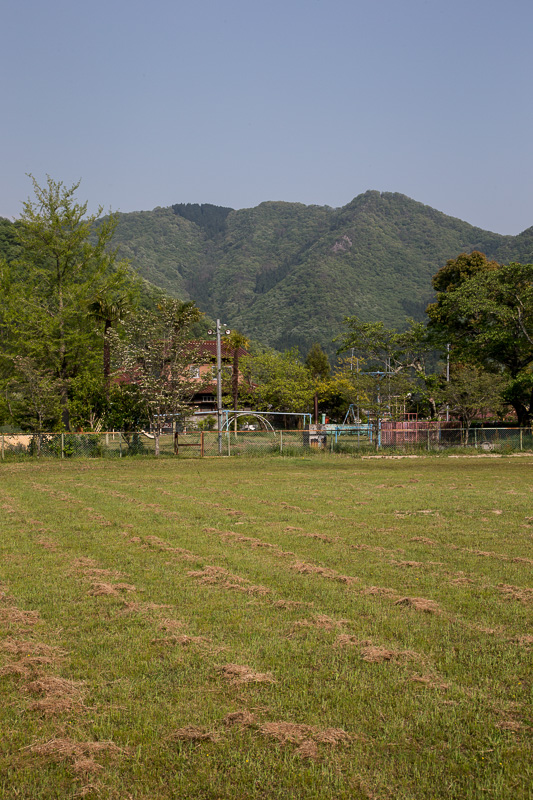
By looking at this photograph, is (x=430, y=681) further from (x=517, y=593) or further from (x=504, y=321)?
(x=504, y=321)

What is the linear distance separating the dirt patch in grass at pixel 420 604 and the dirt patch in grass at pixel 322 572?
898 mm

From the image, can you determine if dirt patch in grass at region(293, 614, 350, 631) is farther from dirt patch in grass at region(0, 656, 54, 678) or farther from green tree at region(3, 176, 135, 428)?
green tree at region(3, 176, 135, 428)

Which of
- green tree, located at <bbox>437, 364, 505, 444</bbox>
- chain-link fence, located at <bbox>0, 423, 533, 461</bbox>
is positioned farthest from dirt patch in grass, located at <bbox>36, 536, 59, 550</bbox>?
green tree, located at <bbox>437, 364, 505, 444</bbox>

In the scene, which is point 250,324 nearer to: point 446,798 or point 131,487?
point 131,487

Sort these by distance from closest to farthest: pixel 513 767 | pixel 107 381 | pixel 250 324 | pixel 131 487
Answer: pixel 513 767, pixel 131 487, pixel 107 381, pixel 250 324

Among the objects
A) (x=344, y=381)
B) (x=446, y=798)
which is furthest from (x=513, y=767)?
(x=344, y=381)

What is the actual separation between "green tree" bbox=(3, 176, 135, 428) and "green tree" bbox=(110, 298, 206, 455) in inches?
175

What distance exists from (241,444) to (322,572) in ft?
92.3

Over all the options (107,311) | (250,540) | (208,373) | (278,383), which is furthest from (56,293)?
(250,540)

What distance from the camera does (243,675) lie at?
499 centimetres

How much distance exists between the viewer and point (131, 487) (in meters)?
19.5

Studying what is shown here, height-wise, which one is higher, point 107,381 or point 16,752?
Answer: point 107,381

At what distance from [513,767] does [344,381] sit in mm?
75221

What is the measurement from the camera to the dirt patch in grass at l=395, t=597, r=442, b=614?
6.74m
